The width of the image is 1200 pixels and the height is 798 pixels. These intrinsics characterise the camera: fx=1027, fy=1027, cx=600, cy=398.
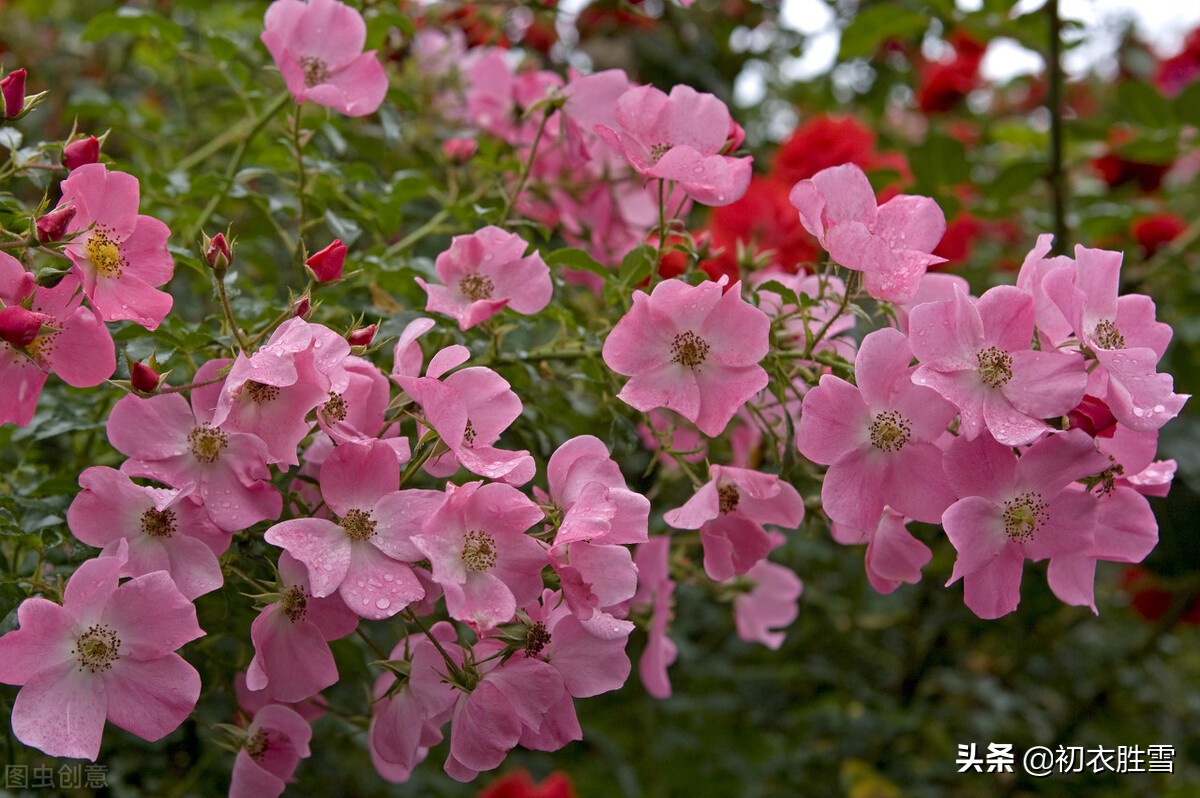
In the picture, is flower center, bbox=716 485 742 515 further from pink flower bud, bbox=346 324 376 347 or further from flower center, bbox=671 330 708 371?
pink flower bud, bbox=346 324 376 347

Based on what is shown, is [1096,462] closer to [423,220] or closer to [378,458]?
[378,458]

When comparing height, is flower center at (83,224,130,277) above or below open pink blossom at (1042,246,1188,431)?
above

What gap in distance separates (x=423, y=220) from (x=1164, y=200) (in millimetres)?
1390

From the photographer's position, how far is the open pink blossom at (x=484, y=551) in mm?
612

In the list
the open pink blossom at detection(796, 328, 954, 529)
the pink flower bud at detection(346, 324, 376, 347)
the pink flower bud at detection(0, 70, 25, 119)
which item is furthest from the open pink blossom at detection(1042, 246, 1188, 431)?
the pink flower bud at detection(0, 70, 25, 119)

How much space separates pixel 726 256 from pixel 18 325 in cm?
66

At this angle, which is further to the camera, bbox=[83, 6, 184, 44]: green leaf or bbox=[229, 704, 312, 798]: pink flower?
bbox=[83, 6, 184, 44]: green leaf

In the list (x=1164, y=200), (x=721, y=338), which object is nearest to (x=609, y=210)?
(x=721, y=338)

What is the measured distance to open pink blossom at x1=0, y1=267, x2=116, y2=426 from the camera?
2.16 ft

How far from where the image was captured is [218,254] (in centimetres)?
67

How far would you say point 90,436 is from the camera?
0.88m

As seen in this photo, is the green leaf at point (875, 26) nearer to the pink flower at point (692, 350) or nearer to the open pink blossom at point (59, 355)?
the pink flower at point (692, 350)

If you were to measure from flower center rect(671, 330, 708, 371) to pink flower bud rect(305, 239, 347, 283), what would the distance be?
0.78 feet

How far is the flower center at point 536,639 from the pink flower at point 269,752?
0.63ft
